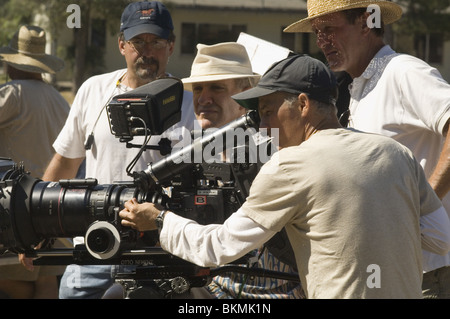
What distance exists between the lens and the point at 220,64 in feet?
14.1

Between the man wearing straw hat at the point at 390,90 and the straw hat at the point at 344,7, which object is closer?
the man wearing straw hat at the point at 390,90

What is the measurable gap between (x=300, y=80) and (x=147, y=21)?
1746 millimetres

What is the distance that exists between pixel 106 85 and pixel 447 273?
206 centimetres

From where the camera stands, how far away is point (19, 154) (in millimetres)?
5695

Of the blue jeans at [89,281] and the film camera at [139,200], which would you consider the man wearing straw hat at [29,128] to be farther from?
the film camera at [139,200]

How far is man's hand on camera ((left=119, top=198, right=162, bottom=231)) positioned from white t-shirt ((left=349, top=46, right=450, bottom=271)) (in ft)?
3.42

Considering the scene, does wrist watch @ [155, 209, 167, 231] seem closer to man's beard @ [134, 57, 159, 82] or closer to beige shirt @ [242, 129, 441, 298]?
beige shirt @ [242, 129, 441, 298]

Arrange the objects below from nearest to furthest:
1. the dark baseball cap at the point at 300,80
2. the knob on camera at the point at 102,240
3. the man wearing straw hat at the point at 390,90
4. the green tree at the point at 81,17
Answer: the dark baseball cap at the point at 300,80 → the knob on camera at the point at 102,240 → the man wearing straw hat at the point at 390,90 → the green tree at the point at 81,17

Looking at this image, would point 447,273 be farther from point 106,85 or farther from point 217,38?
point 217,38

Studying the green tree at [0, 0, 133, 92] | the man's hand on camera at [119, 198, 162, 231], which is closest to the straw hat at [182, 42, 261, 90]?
the man's hand on camera at [119, 198, 162, 231]

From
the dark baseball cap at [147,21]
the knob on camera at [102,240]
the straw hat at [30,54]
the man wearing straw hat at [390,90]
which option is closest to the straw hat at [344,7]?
the man wearing straw hat at [390,90]

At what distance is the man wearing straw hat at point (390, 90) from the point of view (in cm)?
325

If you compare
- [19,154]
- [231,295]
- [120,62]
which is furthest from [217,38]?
[231,295]

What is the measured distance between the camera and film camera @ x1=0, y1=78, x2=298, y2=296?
308 centimetres
